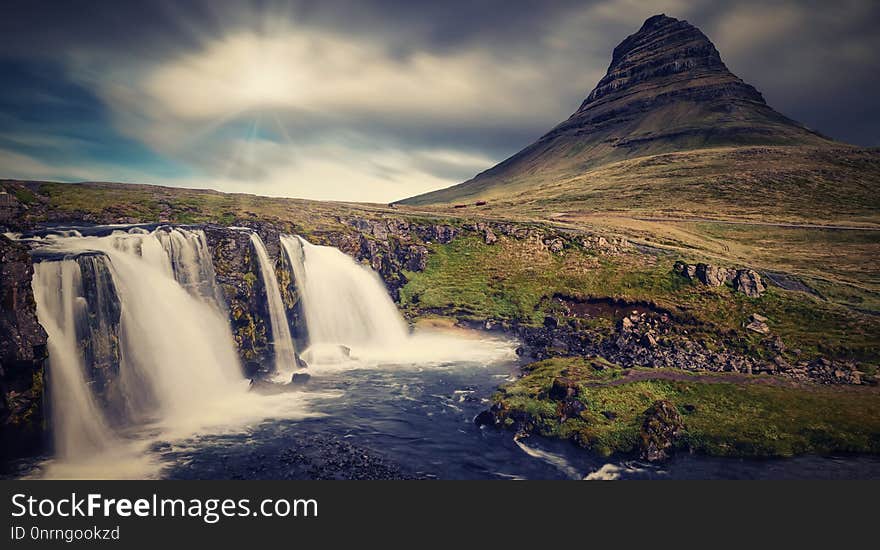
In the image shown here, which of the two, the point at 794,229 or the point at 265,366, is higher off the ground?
the point at 794,229

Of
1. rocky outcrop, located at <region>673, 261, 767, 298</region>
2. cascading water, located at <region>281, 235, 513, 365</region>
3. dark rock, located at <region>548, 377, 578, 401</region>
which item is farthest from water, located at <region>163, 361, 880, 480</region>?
rocky outcrop, located at <region>673, 261, 767, 298</region>

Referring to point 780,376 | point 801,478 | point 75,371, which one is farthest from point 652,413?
point 75,371

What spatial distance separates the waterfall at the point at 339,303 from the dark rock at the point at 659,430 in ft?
110

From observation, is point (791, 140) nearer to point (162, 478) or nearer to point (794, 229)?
point (794, 229)

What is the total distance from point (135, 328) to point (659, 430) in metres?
38.1

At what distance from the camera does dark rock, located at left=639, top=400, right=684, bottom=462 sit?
28.5m

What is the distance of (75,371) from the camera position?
99.6 ft

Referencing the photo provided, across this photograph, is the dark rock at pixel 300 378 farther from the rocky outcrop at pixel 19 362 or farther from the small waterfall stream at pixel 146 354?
the rocky outcrop at pixel 19 362

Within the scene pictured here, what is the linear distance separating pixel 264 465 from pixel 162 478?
507 cm

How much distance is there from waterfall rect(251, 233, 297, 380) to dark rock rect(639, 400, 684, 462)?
30814 millimetres

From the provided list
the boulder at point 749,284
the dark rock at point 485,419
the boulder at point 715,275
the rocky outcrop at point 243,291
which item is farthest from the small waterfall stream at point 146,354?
the boulder at point 749,284

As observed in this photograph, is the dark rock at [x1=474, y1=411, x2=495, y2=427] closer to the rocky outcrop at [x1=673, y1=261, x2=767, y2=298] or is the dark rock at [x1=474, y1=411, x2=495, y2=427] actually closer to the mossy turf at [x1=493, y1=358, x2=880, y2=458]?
the mossy turf at [x1=493, y1=358, x2=880, y2=458]

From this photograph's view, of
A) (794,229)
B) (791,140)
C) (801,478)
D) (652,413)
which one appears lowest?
(801,478)

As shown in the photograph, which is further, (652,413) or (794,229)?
(794,229)
